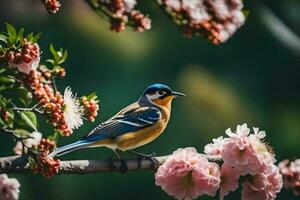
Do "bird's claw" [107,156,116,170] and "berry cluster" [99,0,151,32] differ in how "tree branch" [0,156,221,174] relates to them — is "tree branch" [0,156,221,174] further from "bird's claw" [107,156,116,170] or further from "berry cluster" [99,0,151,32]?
"berry cluster" [99,0,151,32]

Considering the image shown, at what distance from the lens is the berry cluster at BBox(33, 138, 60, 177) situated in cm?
146

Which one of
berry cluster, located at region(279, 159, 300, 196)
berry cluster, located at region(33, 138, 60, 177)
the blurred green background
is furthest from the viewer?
the blurred green background

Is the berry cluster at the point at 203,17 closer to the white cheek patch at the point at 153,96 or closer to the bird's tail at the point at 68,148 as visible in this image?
the white cheek patch at the point at 153,96

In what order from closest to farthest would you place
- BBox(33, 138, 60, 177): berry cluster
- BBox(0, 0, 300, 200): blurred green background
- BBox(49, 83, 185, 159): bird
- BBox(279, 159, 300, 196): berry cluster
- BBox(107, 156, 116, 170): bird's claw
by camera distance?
1. BBox(33, 138, 60, 177): berry cluster
2. BBox(107, 156, 116, 170): bird's claw
3. BBox(49, 83, 185, 159): bird
4. BBox(279, 159, 300, 196): berry cluster
5. BBox(0, 0, 300, 200): blurred green background

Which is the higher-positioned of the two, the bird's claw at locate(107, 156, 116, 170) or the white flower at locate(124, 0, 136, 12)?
the white flower at locate(124, 0, 136, 12)

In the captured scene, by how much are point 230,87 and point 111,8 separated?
1.73 metres

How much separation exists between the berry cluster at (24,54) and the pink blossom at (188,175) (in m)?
0.29

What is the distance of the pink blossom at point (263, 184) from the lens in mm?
1584

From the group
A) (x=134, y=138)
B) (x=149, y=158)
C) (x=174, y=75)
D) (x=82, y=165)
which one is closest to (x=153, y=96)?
(x=134, y=138)

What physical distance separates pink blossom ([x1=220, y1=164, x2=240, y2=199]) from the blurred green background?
141 cm

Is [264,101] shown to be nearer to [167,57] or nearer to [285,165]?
[167,57]

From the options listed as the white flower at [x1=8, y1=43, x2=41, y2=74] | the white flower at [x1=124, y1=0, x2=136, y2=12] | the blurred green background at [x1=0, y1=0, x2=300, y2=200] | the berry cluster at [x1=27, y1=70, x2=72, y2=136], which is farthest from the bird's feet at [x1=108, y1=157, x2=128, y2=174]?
the blurred green background at [x1=0, y1=0, x2=300, y2=200]

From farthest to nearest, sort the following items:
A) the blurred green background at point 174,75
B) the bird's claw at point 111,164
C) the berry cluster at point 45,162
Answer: the blurred green background at point 174,75 < the bird's claw at point 111,164 < the berry cluster at point 45,162

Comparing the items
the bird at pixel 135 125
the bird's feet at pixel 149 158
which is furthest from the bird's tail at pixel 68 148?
the bird's feet at pixel 149 158
